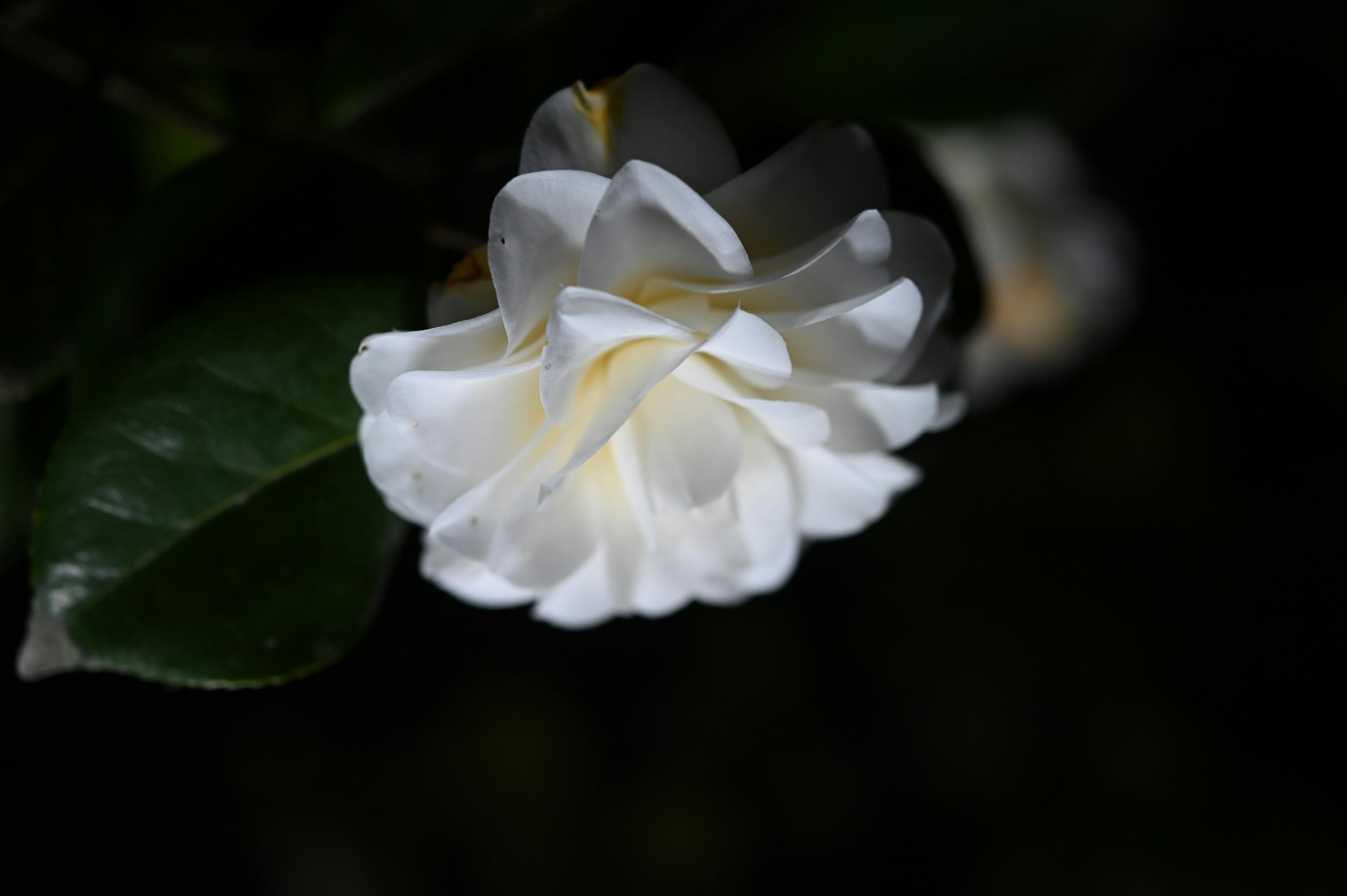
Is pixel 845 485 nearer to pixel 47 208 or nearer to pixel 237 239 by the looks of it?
pixel 237 239

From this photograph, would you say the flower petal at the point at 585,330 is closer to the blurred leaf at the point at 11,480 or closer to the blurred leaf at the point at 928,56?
the blurred leaf at the point at 11,480

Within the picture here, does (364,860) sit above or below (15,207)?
below

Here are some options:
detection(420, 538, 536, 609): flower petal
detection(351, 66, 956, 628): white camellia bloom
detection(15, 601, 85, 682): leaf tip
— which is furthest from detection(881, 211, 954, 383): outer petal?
detection(15, 601, 85, 682): leaf tip

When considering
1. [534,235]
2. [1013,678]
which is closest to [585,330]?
[534,235]

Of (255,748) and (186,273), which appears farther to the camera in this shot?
(255,748)

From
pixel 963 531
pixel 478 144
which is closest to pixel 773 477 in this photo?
pixel 478 144

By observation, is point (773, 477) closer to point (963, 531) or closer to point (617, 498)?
point (617, 498)
